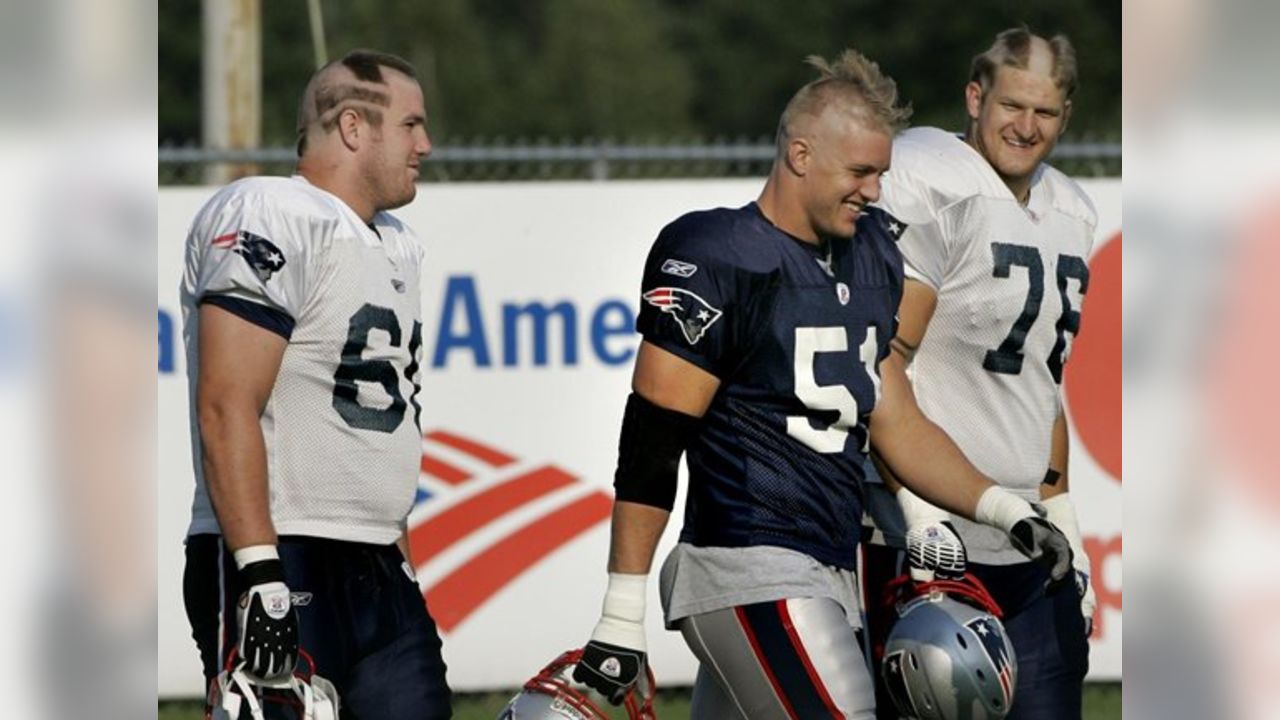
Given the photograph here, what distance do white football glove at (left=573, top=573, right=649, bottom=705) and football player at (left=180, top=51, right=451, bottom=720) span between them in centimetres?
55

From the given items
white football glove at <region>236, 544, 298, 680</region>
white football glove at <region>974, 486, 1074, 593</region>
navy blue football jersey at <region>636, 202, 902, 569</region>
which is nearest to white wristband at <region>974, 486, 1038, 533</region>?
white football glove at <region>974, 486, 1074, 593</region>

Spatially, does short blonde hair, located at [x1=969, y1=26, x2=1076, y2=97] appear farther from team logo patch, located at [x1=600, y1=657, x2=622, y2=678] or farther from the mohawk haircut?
team logo patch, located at [x1=600, y1=657, x2=622, y2=678]

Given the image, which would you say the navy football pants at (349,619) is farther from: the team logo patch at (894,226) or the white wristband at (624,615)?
the team logo patch at (894,226)

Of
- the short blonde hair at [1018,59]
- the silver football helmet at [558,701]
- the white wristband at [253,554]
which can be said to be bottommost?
the silver football helmet at [558,701]

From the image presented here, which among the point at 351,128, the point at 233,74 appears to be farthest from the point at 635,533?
the point at 233,74

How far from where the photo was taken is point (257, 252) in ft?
13.7

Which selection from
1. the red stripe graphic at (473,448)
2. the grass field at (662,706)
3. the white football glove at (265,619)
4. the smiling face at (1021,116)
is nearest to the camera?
the white football glove at (265,619)

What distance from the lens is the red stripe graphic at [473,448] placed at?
8297 millimetres

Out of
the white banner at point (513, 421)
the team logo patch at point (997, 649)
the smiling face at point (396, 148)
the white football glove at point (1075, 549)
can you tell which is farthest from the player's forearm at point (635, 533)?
the white banner at point (513, 421)

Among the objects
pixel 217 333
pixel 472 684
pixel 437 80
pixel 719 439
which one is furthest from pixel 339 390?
pixel 437 80

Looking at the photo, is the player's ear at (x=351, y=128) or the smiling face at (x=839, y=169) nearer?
the smiling face at (x=839, y=169)

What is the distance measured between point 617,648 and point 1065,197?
6.05 ft

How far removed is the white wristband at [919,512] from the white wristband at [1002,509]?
85mm
